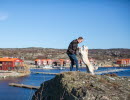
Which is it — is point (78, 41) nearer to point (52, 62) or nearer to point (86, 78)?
point (86, 78)

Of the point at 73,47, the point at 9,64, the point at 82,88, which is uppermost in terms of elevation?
the point at 73,47

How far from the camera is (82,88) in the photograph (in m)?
5.16

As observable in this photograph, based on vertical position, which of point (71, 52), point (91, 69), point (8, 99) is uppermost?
point (71, 52)

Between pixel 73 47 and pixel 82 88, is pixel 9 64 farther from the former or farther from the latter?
pixel 82 88

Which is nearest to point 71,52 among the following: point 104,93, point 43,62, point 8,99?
point 104,93

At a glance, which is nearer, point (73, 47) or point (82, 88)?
point (82, 88)

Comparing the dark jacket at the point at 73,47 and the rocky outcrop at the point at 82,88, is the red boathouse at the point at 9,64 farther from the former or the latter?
the rocky outcrop at the point at 82,88

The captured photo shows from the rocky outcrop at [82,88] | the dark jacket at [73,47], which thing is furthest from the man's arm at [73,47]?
the rocky outcrop at [82,88]

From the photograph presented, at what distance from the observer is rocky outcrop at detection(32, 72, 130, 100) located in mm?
4895

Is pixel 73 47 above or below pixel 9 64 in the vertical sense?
above

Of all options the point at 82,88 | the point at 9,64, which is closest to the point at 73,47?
the point at 82,88

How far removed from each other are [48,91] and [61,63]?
126 m

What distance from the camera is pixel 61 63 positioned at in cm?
13188

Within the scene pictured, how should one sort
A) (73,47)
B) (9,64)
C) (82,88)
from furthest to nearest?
(9,64)
(73,47)
(82,88)
